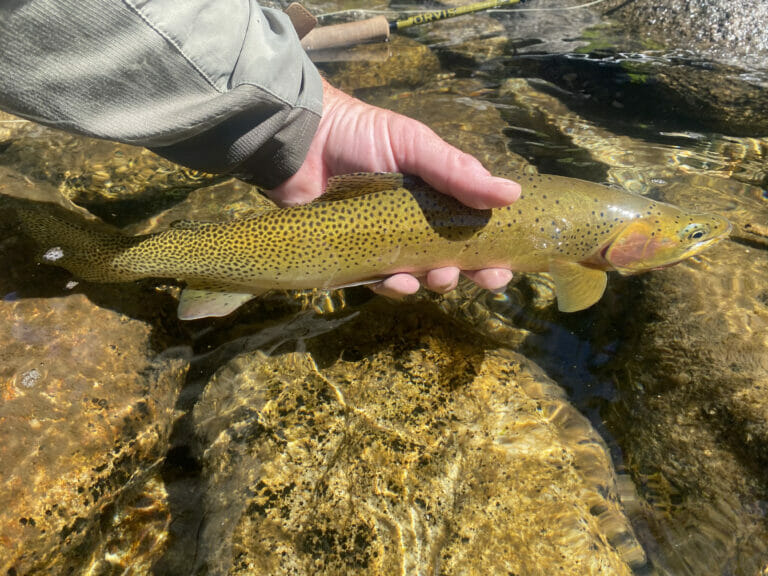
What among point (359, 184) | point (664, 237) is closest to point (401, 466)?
point (359, 184)

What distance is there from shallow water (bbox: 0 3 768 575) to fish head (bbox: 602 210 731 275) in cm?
48

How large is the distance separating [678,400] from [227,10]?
164 inches

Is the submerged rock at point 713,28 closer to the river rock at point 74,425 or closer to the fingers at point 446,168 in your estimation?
the fingers at point 446,168

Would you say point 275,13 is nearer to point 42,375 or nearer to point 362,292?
point 362,292

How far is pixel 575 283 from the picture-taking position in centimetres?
391

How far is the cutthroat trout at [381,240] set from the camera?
138 inches

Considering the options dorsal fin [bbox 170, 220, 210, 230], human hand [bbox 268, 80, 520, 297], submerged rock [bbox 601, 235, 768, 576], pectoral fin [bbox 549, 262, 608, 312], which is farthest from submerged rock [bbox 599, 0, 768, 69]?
dorsal fin [bbox 170, 220, 210, 230]

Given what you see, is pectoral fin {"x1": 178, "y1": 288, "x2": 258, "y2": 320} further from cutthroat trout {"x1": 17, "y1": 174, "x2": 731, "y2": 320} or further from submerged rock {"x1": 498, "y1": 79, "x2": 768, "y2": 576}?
submerged rock {"x1": 498, "y1": 79, "x2": 768, "y2": 576}

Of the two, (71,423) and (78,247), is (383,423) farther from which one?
(78,247)

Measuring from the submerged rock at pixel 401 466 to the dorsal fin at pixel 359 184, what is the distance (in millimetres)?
1195

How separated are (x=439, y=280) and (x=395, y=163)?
1.03 metres

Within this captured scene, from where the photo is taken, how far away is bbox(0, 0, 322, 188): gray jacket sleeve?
2520 millimetres

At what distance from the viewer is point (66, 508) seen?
2992mm

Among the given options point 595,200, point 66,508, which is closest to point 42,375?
point 66,508
